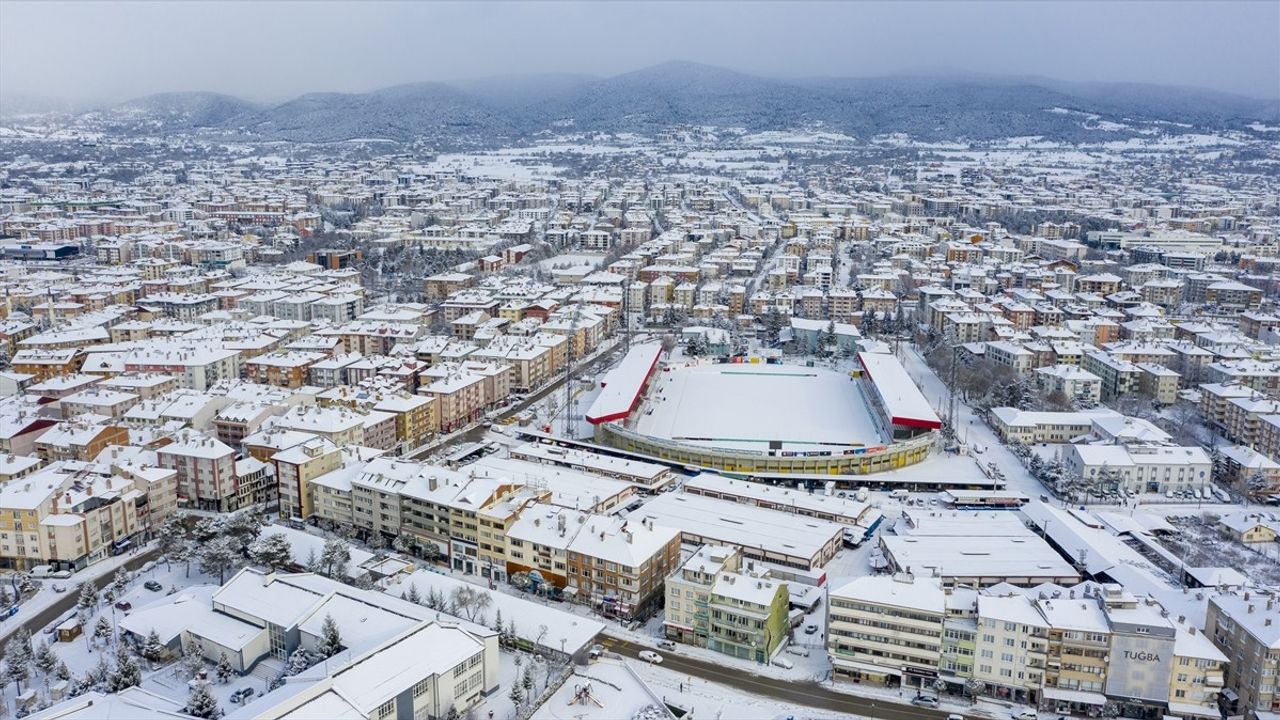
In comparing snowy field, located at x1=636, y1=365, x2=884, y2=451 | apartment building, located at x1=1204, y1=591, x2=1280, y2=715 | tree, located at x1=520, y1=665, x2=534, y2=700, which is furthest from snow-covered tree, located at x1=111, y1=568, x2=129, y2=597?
apartment building, located at x1=1204, y1=591, x2=1280, y2=715

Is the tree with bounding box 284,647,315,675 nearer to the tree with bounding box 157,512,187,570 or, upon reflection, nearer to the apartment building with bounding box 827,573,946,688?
the tree with bounding box 157,512,187,570

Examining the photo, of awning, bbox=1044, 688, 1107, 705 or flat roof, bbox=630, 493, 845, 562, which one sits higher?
flat roof, bbox=630, 493, 845, 562

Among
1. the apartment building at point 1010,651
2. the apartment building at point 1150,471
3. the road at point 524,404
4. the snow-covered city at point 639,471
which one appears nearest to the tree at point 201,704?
the snow-covered city at point 639,471

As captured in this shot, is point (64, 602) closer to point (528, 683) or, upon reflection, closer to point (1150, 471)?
A: point (528, 683)

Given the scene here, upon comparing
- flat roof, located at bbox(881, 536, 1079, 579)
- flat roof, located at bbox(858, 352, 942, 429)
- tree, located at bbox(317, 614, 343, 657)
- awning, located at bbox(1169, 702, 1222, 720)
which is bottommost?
awning, located at bbox(1169, 702, 1222, 720)

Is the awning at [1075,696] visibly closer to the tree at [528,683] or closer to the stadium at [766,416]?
the tree at [528,683]

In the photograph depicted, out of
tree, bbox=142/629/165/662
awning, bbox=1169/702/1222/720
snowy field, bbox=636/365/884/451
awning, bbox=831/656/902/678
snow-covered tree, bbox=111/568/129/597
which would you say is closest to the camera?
awning, bbox=1169/702/1222/720

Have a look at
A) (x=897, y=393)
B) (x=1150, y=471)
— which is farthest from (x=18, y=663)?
(x=1150, y=471)
